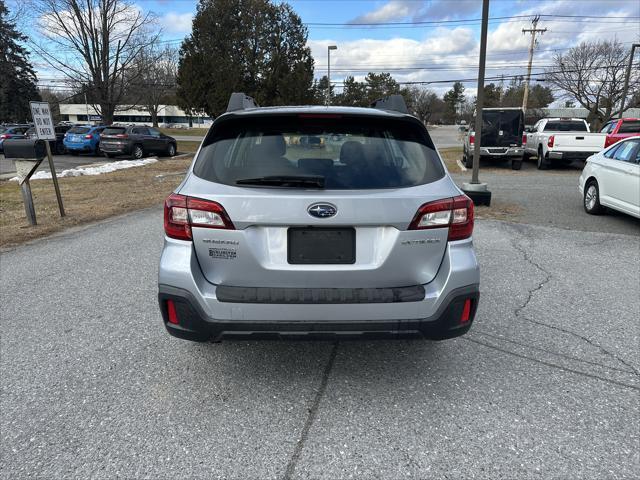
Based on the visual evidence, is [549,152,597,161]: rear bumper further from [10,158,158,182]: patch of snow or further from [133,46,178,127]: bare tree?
[133,46,178,127]: bare tree

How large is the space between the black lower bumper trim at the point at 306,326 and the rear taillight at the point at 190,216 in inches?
13.2

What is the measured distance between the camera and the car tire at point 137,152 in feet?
74.8

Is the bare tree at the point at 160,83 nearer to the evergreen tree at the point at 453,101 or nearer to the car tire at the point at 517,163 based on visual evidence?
the car tire at the point at 517,163

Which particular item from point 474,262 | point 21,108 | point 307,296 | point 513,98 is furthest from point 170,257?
point 513,98

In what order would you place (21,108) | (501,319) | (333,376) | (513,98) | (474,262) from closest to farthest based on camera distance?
1. (474,262)
2. (333,376)
3. (501,319)
4. (21,108)
5. (513,98)

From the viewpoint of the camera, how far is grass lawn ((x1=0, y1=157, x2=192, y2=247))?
26.1 ft

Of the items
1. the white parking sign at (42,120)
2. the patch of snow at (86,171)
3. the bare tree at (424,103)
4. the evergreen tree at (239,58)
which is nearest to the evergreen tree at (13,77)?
the evergreen tree at (239,58)

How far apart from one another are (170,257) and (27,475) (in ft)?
4.10

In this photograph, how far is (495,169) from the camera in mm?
17625

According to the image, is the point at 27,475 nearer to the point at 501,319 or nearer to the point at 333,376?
the point at 333,376

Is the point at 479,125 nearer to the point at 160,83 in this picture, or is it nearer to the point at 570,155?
the point at 570,155

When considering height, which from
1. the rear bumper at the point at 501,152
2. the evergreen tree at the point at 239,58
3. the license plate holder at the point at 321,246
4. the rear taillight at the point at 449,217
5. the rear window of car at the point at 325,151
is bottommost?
the rear bumper at the point at 501,152

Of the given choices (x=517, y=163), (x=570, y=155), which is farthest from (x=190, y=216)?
(x=517, y=163)

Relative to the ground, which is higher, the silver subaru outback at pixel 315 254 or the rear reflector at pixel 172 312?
the silver subaru outback at pixel 315 254
